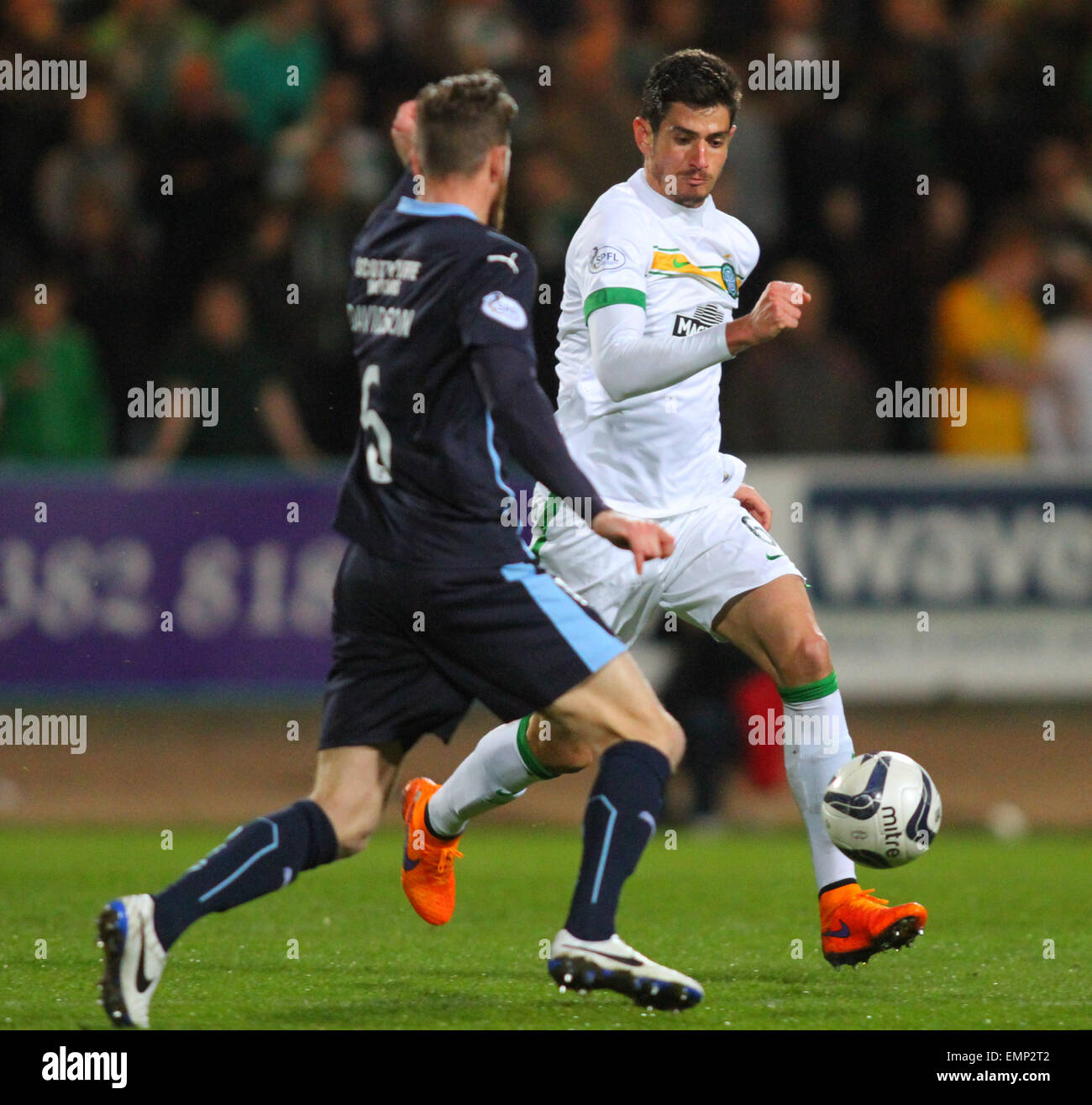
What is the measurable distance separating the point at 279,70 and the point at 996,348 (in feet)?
14.8

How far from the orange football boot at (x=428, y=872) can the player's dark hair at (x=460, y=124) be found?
217 centimetres

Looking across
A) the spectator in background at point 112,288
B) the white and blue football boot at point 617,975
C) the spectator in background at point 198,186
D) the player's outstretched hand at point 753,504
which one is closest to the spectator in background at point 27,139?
the spectator in background at point 112,288

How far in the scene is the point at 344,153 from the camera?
11508 mm

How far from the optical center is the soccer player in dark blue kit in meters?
4.39

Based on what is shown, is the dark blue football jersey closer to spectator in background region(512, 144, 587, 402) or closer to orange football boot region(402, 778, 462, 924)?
orange football boot region(402, 778, 462, 924)

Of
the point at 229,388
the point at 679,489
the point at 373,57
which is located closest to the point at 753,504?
the point at 679,489

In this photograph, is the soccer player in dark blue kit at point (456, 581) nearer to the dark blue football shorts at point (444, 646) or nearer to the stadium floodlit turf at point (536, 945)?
the dark blue football shorts at point (444, 646)

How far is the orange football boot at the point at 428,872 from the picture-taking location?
5.92 metres

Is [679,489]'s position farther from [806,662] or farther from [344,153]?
[344,153]

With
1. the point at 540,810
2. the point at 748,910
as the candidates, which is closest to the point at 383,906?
the point at 748,910

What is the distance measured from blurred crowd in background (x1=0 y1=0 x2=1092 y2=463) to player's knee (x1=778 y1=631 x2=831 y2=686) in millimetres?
4985

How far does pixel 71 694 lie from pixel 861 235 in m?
5.19

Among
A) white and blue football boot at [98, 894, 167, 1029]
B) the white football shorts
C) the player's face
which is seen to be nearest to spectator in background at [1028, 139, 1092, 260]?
the player's face

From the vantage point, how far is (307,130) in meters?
11.8
